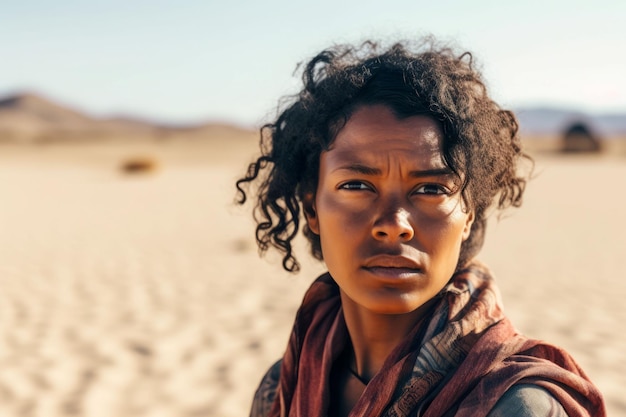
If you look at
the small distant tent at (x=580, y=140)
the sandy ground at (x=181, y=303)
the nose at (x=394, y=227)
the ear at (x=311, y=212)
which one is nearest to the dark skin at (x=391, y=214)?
the nose at (x=394, y=227)

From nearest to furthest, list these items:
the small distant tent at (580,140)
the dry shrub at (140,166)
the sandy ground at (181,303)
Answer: the sandy ground at (181,303) < the dry shrub at (140,166) < the small distant tent at (580,140)

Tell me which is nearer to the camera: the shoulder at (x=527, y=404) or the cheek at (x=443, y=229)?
the shoulder at (x=527, y=404)

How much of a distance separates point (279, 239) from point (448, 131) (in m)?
0.82

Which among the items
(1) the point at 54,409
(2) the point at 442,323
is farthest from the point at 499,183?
(1) the point at 54,409

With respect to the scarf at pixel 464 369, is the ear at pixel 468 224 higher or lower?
higher

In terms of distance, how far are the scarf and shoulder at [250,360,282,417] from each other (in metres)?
0.30

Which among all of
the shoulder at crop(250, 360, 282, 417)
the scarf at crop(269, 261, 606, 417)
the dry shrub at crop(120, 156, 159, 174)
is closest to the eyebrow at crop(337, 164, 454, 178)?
the scarf at crop(269, 261, 606, 417)

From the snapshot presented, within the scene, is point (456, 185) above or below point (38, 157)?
below

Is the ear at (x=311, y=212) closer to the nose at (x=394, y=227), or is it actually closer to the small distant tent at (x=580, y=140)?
the nose at (x=394, y=227)

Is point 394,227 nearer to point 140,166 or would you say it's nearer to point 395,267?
point 395,267

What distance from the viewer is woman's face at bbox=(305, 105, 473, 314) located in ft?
5.09

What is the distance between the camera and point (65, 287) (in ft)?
21.9

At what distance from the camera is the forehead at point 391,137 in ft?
5.23

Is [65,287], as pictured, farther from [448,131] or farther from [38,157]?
[38,157]
